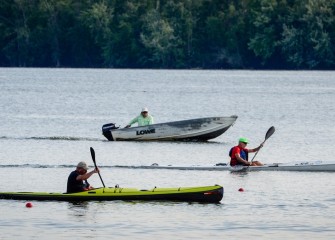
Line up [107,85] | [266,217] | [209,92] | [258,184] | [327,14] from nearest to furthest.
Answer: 1. [266,217]
2. [258,184]
3. [209,92]
4. [107,85]
5. [327,14]

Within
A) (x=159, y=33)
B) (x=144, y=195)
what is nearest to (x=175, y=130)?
(x=144, y=195)

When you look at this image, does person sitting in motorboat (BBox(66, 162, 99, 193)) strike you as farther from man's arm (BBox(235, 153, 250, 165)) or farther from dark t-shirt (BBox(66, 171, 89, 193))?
man's arm (BBox(235, 153, 250, 165))

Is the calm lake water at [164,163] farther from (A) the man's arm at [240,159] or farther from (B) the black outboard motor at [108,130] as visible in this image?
(B) the black outboard motor at [108,130]

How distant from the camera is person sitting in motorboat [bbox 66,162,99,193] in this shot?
2761cm

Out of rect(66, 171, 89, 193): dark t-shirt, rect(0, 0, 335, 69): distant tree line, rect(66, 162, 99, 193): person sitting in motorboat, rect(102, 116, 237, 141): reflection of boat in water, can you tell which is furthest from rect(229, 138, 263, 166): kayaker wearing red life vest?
rect(0, 0, 335, 69): distant tree line

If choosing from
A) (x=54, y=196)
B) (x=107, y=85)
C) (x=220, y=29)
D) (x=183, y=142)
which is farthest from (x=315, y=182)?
(x=220, y=29)

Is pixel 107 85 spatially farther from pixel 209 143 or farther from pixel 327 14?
pixel 209 143

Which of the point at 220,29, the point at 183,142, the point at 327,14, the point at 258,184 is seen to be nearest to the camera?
the point at 258,184

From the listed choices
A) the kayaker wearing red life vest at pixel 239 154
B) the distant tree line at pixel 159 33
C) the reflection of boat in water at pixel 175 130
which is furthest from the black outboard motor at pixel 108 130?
Answer: the distant tree line at pixel 159 33

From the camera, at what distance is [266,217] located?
27.0m

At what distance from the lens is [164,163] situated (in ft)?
128

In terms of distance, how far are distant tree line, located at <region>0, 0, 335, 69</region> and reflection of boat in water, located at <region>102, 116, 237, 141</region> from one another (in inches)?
3858

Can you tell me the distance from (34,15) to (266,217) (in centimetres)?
13409

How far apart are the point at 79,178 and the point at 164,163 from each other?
11532mm
